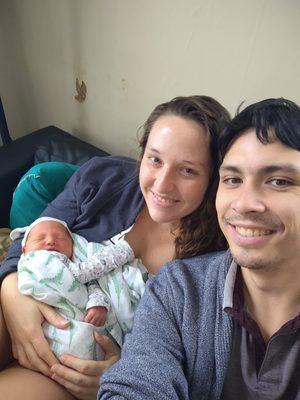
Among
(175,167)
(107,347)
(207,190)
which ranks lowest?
(107,347)

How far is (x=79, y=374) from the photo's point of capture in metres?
1.05

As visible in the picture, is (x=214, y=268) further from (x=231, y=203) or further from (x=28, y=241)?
(x=28, y=241)

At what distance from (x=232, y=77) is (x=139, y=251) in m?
0.79

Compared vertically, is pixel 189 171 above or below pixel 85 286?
above

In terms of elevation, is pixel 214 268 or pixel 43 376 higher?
pixel 214 268

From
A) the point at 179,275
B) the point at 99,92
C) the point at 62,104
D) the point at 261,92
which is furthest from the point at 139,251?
the point at 62,104

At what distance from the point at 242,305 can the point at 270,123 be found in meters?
0.46

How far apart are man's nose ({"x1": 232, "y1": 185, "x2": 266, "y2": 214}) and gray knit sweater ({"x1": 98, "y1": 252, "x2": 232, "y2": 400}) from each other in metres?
0.23

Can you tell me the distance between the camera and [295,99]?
4.53 ft

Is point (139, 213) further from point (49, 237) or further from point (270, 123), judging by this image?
point (270, 123)

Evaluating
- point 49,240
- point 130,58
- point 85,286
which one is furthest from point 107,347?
point 130,58

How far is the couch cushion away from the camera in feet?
5.09

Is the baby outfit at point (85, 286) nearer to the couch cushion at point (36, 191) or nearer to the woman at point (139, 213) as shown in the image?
the woman at point (139, 213)

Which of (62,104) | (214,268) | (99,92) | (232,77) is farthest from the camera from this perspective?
(62,104)
